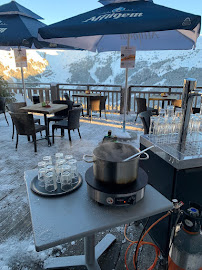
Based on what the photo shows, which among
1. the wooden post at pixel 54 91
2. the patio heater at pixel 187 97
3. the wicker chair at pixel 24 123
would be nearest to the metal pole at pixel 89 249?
the patio heater at pixel 187 97

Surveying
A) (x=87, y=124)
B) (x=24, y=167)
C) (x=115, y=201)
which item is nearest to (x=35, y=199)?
(x=115, y=201)

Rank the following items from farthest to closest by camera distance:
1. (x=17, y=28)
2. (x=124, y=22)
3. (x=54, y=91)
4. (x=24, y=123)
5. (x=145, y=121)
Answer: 1. (x=54, y=91)
2. (x=17, y=28)
3. (x=24, y=123)
4. (x=145, y=121)
5. (x=124, y=22)

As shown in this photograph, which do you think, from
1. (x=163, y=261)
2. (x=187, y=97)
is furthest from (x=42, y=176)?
(x=163, y=261)

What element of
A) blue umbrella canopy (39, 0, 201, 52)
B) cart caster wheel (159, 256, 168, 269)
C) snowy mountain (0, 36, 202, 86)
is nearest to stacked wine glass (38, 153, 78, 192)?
cart caster wheel (159, 256, 168, 269)

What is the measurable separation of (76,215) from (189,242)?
86 cm

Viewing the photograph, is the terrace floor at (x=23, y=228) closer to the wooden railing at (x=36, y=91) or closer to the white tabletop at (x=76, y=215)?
the white tabletop at (x=76, y=215)

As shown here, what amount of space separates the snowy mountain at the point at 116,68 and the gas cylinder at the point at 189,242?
170 ft

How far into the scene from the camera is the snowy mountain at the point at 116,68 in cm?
5484

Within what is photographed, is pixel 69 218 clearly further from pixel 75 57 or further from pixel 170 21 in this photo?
pixel 75 57

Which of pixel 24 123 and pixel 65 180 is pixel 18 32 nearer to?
pixel 24 123

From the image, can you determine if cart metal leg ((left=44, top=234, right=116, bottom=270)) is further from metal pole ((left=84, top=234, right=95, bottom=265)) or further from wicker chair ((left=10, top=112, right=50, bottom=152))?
wicker chair ((left=10, top=112, right=50, bottom=152))

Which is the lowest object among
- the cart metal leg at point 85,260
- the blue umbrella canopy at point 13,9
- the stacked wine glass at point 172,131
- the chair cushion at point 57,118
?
the cart metal leg at point 85,260

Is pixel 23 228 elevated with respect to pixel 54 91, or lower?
lower

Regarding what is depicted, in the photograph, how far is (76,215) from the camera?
1.01 meters
